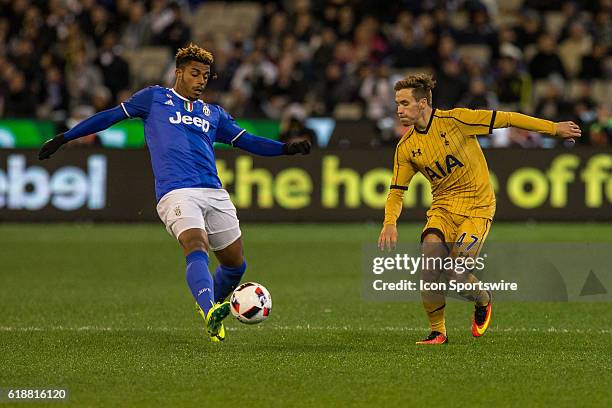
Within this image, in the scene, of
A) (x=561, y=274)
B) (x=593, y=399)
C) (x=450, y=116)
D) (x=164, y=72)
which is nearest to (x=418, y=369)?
(x=593, y=399)

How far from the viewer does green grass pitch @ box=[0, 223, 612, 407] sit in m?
7.27

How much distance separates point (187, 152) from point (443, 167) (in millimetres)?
1829

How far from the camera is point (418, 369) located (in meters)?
8.10

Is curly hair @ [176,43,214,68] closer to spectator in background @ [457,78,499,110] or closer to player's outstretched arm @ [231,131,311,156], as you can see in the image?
player's outstretched arm @ [231,131,311,156]

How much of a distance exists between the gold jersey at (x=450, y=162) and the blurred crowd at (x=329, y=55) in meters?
10.5

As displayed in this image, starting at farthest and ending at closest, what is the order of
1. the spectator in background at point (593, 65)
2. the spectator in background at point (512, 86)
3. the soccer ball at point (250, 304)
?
the spectator in background at point (593, 65) → the spectator in background at point (512, 86) → the soccer ball at point (250, 304)

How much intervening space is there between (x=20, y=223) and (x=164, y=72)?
445cm

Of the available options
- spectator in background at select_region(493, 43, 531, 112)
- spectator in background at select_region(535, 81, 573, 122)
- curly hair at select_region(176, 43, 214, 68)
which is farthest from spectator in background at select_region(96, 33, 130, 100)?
curly hair at select_region(176, 43, 214, 68)

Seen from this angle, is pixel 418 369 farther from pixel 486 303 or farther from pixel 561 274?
pixel 561 274

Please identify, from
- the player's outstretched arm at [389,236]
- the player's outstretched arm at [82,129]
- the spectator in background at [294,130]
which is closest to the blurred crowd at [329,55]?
the spectator in background at [294,130]

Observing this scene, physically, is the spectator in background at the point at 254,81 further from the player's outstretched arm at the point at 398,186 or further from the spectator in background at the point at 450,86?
the player's outstretched arm at the point at 398,186

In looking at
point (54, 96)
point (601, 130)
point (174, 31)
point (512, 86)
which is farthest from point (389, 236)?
point (174, 31)

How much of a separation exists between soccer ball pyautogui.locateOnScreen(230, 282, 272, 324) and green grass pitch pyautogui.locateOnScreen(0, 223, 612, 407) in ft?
0.85

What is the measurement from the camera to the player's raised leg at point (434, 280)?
30.0 feet
